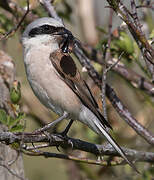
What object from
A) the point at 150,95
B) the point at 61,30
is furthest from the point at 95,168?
the point at 61,30

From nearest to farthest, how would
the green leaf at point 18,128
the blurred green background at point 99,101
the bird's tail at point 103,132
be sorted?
1. the green leaf at point 18,128
2. the bird's tail at point 103,132
3. the blurred green background at point 99,101

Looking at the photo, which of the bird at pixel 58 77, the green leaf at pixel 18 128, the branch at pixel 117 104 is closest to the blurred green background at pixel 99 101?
the branch at pixel 117 104

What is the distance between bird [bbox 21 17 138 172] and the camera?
3369mm

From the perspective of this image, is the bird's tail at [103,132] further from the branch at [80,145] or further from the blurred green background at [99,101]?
the blurred green background at [99,101]

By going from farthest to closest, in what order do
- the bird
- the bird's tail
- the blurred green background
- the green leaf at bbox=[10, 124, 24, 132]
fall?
1. the blurred green background
2. the bird
3. the bird's tail
4. the green leaf at bbox=[10, 124, 24, 132]

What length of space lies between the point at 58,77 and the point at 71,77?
0.11 meters

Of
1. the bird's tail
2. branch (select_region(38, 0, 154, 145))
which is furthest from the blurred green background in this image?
the bird's tail

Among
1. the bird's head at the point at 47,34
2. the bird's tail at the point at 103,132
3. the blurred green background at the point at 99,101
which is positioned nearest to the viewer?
the bird's tail at the point at 103,132

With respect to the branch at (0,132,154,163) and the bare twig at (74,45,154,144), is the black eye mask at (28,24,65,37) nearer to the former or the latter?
the bare twig at (74,45,154,144)

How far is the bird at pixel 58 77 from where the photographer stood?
3.37m

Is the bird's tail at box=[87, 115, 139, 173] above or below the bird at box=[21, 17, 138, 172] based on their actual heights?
below

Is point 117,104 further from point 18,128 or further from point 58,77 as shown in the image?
point 18,128

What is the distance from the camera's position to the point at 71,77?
3475mm

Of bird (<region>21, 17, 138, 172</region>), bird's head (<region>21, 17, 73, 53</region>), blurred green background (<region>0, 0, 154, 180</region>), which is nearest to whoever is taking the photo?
bird (<region>21, 17, 138, 172</region>)
